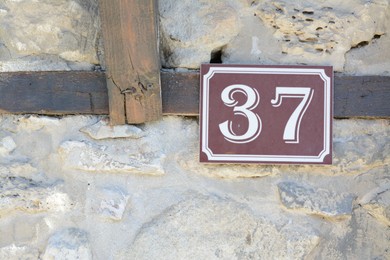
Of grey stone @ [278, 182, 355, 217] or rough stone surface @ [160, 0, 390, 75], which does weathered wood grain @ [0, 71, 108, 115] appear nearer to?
rough stone surface @ [160, 0, 390, 75]

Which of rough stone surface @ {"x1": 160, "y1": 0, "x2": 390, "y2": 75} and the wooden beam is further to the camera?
rough stone surface @ {"x1": 160, "y1": 0, "x2": 390, "y2": 75}

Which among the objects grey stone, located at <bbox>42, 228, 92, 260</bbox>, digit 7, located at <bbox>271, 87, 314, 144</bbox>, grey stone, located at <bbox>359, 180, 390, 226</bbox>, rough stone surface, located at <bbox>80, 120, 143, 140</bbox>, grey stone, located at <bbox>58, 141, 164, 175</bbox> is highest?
digit 7, located at <bbox>271, 87, 314, 144</bbox>

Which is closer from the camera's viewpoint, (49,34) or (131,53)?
(131,53)

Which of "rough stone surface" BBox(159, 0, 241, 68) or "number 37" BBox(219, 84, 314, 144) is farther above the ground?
"rough stone surface" BBox(159, 0, 241, 68)

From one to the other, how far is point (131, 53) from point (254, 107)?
339mm

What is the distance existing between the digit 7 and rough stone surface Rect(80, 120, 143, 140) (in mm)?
362

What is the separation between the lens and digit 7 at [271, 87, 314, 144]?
175 centimetres

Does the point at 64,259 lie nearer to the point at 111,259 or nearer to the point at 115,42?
the point at 111,259

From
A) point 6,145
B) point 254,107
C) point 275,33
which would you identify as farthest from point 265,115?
point 6,145

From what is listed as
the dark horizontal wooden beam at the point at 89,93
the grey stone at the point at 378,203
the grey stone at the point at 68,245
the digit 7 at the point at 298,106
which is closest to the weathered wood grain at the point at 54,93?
the dark horizontal wooden beam at the point at 89,93

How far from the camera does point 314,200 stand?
69.2 inches

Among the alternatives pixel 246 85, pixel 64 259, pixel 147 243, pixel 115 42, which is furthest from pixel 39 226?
pixel 246 85

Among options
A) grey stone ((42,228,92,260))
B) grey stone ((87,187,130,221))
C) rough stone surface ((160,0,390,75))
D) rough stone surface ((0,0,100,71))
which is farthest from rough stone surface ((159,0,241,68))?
grey stone ((42,228,92,260))

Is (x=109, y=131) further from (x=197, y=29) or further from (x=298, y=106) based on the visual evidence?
(x=298, y=106)
